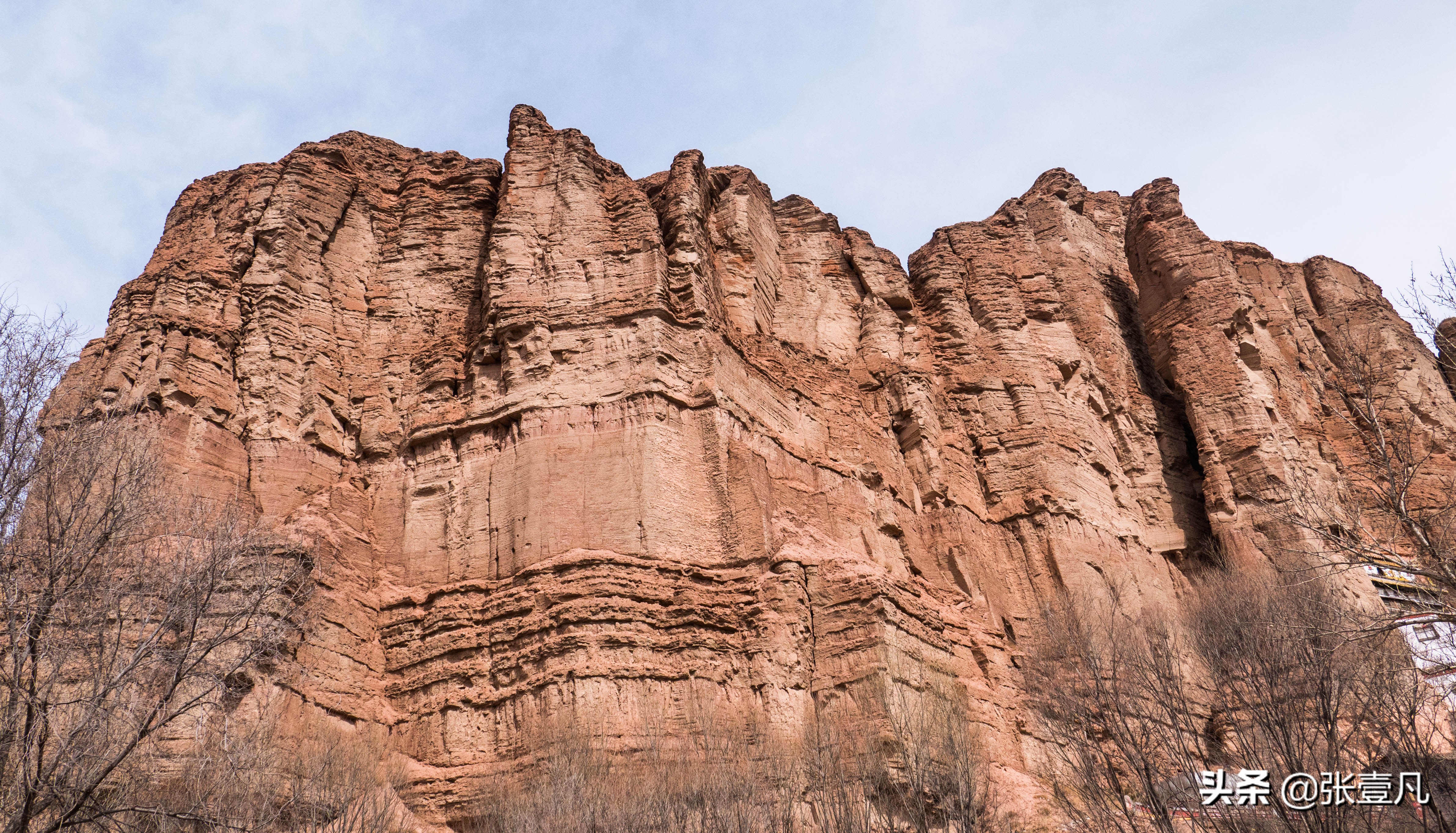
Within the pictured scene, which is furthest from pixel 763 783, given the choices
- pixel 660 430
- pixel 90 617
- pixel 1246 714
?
pixel 1246 714

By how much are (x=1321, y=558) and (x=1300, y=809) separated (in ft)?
72.9

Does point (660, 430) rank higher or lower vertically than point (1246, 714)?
higher

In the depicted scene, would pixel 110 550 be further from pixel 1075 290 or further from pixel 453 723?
pixel 1075 290

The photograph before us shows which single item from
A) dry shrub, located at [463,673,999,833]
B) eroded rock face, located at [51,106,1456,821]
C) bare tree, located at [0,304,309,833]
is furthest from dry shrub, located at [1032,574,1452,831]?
bare tree, located at [0,304,309,833]

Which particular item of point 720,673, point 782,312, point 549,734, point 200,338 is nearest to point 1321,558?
point 782,312

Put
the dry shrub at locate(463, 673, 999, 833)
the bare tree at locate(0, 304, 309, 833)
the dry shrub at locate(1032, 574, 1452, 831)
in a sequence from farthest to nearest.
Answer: the dry shrub at locate(463, 673, 999, 833), the dry shrub at locate(1032, 574, 1452, 831), the bare tree at locate(0, 304, 309, 833)

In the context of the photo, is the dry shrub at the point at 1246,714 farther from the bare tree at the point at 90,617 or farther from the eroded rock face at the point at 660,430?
the bare tree at the point at 90,617

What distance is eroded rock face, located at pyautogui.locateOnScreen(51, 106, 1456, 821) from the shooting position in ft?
86.4

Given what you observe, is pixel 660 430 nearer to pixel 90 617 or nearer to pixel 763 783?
pixel 763 783

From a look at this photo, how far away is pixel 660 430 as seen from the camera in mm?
29516

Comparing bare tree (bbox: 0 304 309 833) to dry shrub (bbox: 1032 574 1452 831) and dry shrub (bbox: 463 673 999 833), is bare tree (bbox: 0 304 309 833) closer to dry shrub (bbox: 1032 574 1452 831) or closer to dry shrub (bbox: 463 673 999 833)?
dry shrub (bbox: 463 673 999 833)

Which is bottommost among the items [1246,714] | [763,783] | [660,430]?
[763,783]

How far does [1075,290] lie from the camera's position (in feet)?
159

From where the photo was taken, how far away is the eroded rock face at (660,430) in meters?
26.3
